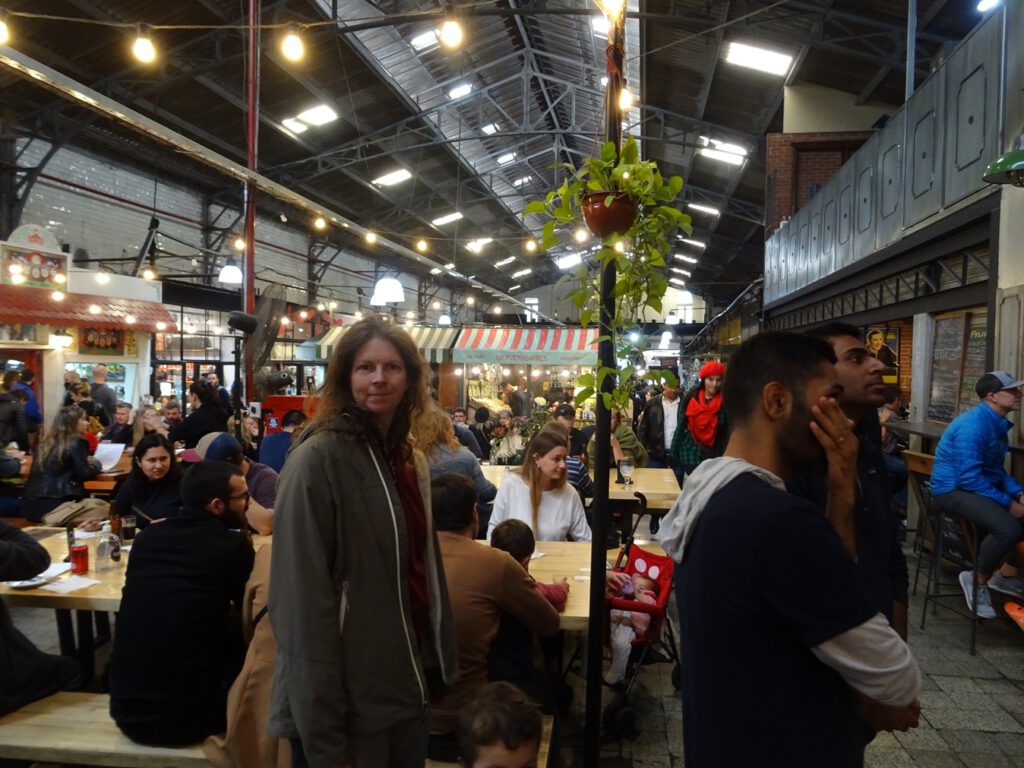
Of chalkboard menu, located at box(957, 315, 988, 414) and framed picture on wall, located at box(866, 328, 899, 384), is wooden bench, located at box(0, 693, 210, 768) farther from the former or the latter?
framed picture on wall, located at box(866, 328, 899, 384)

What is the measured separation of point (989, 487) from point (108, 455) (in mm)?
7615

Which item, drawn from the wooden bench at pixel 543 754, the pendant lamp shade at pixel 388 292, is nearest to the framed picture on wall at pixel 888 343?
the pendant lamp shade at pixel 388 292

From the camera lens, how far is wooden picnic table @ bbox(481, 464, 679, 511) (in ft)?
18.5

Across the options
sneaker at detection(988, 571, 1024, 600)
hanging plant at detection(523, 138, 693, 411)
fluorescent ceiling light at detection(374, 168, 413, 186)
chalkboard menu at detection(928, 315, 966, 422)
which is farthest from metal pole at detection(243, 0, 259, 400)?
fluorescent ceiling light at detection(374, 168, 413, 186)

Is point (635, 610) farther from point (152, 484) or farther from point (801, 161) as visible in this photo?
point (801, 161)

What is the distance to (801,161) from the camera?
12273 mm

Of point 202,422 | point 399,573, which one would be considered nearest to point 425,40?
point 202,422

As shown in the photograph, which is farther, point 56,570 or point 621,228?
point 56,570

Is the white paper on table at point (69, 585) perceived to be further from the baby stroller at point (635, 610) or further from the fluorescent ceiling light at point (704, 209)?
the fluorescent ceiling light at point (704, 209)

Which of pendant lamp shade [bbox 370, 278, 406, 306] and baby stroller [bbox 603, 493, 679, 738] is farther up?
pendant lamp shade [bbox 370, 278, 406, 306]

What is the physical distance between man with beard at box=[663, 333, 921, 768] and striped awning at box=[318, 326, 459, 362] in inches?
409

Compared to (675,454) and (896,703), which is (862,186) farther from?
(896,703)

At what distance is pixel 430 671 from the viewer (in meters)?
2.07

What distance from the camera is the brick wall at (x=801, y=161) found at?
38.7 ft
